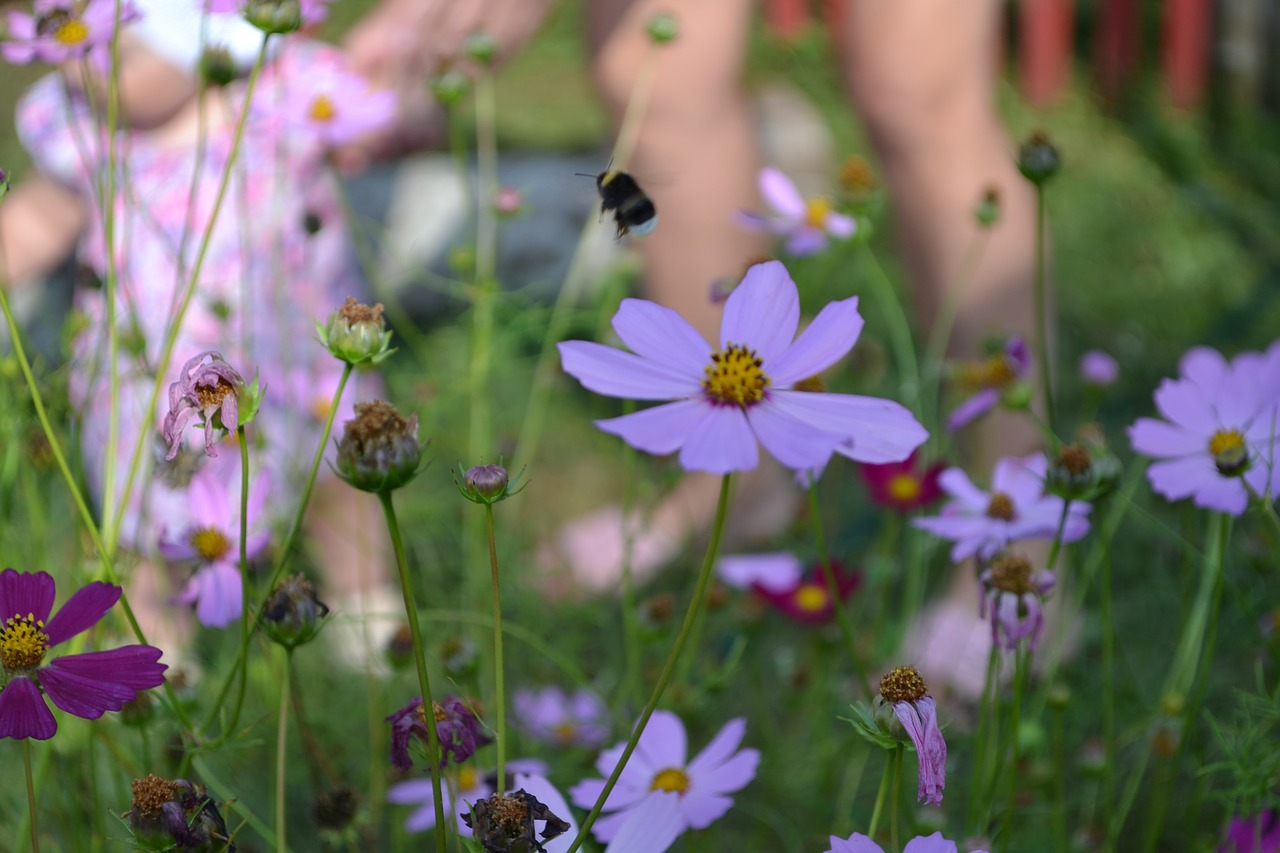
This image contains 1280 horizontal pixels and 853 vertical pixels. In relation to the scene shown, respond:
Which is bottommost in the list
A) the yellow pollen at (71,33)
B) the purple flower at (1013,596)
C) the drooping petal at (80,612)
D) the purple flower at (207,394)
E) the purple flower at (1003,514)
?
the drooping petal at (80,612)

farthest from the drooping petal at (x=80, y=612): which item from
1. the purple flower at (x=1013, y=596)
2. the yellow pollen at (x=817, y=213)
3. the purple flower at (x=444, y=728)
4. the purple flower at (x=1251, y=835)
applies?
the yellow pollen at (x=817, y=213)

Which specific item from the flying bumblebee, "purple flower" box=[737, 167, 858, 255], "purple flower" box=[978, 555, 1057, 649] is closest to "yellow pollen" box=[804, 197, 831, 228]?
"purple flower" box=[737, 167, 858, 255]

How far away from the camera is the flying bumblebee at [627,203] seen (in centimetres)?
59

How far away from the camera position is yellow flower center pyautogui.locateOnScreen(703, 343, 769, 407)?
0.43m

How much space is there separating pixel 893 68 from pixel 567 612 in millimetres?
507

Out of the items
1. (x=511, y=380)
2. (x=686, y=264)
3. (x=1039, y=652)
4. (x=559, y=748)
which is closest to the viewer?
(x=559, y=748)

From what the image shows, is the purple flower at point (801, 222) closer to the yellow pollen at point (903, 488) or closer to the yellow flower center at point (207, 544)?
the yellow pollen at point (903, 488)

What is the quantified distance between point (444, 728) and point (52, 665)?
4.8 inches

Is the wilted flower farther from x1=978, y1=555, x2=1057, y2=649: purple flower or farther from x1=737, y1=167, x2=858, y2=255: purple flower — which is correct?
x1=978, y1=555, x2=1057, y2=649: purple flower

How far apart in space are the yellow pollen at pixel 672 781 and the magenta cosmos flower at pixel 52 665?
0.21 metres

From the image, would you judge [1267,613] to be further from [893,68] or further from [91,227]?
[91,227]

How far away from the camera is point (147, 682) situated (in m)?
0.40

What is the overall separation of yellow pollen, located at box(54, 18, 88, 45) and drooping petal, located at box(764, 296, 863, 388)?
393 mm

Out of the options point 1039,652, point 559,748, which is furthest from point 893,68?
point 559,748
